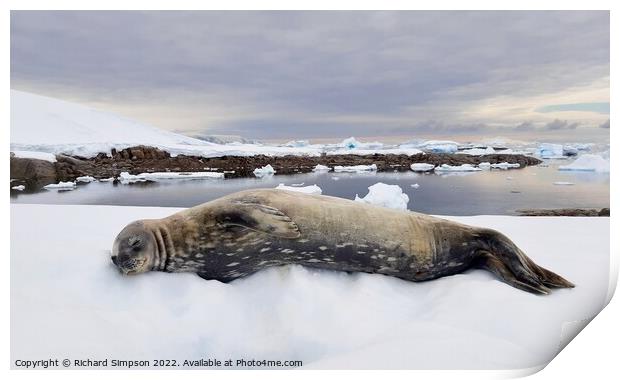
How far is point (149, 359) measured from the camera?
238 cm

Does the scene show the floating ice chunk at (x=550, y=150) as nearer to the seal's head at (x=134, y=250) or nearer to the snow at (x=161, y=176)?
the snow at (x=161, y=176)

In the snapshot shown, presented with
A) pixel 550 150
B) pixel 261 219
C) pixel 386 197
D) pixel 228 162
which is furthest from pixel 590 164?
pixel 228 162

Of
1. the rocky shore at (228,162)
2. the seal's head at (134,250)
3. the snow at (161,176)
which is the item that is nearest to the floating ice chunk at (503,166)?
the rocky shore at (228,162)

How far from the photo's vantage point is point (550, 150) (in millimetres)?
3031

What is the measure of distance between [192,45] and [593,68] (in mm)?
2522

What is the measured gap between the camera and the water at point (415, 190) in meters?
3.14

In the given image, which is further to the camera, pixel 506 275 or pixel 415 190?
pixel 415 190

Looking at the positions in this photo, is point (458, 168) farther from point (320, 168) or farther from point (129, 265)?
point (129, 265)

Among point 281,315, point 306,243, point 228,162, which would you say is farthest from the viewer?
point 228,162

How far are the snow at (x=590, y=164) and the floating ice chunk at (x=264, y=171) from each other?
2119 millimetres

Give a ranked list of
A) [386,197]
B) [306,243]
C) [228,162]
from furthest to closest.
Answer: [228,162] → [386,197] → [306,243]

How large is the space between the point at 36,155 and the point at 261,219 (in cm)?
156
